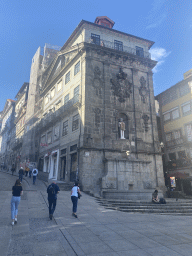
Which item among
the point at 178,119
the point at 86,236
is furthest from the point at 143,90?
the point at 86,236

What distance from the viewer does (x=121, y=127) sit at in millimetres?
22219

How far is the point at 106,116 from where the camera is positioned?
2205 centimetres

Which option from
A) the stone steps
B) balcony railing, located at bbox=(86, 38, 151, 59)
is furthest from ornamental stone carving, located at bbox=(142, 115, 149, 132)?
the stone steps

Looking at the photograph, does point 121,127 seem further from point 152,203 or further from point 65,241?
point 65,241

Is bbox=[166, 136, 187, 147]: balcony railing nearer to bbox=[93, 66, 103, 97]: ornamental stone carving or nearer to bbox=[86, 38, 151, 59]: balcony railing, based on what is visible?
bbox=[86, 38, 151, 59]: balcony railing

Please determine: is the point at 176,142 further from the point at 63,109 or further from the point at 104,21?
the point at 104,21

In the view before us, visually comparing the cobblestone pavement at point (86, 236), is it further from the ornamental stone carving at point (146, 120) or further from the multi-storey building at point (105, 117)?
the ornamental stone carving at point (146, 120)

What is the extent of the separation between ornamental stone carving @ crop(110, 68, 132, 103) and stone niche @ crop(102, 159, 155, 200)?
25.1 ft

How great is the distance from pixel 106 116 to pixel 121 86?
462 centimetres

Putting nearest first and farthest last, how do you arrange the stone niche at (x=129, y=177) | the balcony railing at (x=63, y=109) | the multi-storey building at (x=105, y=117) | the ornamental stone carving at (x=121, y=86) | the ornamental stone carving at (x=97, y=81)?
the stone niche at (x=129, y=177) → the multi-storey building at (x=105, y=117) → the ornamental stone carving at (x=97, y=81) → the balcony railing at (x=63, y=109) → the ornamental stone carving at (x=121, y=86)

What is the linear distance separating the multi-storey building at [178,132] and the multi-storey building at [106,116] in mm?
6418

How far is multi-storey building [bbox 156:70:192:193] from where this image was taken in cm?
2709

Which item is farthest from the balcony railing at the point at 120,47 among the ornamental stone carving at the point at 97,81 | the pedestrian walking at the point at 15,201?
the pedestrian walking at the point at 15,201

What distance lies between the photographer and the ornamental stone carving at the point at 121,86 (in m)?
23.5
